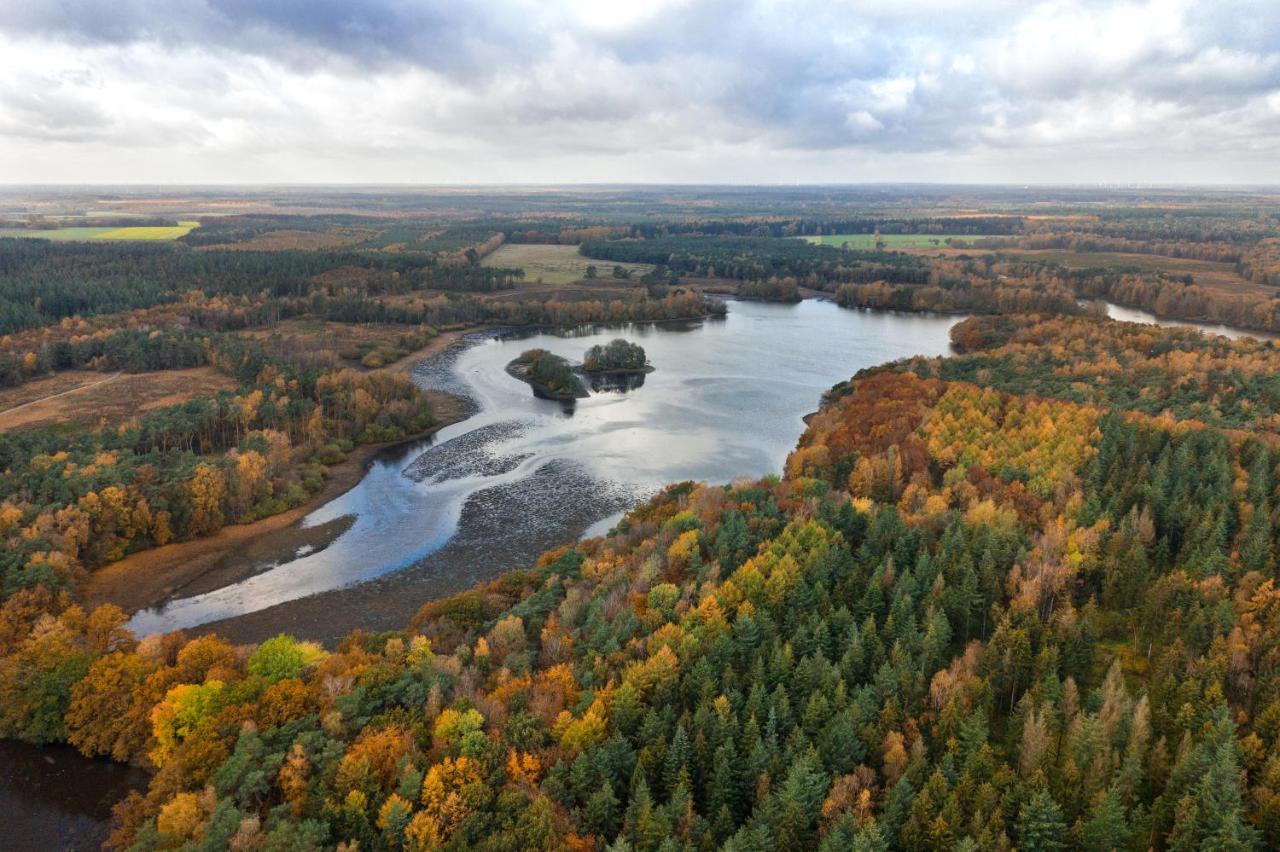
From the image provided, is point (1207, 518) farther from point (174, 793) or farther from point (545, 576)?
point (174, 793)

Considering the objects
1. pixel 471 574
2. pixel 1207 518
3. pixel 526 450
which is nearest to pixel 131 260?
pixel 526 450

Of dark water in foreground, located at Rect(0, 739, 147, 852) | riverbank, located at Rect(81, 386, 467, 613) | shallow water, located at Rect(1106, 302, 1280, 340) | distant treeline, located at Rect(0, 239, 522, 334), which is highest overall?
distant treeline, located at Rect(0, 239, 522, 334)

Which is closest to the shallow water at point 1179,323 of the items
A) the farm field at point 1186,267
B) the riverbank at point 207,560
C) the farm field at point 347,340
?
the farm field at point 1186,267

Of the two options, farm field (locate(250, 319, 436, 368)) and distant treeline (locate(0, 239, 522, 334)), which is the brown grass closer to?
farm field (locate(250, 319, 436, 368))

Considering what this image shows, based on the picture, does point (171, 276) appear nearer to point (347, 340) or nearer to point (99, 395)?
point (347, 340)

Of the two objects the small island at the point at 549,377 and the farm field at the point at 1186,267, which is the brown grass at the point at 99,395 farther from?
the farm field at the point at 1186,267

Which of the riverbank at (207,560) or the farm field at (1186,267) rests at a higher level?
the farm field at (1186,267)

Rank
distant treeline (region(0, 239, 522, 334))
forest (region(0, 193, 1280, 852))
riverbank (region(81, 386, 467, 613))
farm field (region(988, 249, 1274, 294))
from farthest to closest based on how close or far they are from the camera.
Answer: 1. farm field (region(988, 249, 1274, 294))
2. distant treeline (region(0, 239, 522, 334))
3. riverbank (region(81, 386, 467, 613))
4. forest (region(0, 193, 1280, 852))

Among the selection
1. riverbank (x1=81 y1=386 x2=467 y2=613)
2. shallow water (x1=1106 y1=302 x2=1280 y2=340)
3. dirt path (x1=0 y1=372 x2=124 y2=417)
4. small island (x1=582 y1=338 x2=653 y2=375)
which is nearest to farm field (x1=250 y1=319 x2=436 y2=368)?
dirt path (x1=0 y1=372 x2=124 y2=417)
